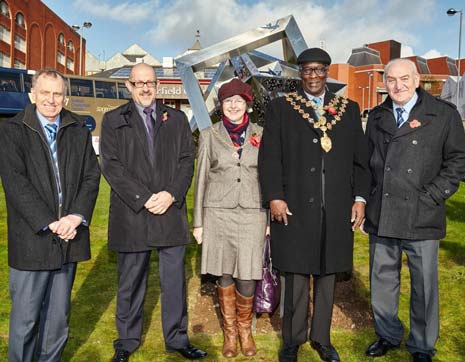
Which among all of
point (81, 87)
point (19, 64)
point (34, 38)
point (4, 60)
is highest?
point (34, 38)

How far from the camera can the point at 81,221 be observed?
9.11ft

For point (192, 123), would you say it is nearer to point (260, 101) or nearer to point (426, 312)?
point (260, 101)

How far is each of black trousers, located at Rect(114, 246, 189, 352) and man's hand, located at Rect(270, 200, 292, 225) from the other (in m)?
0.79

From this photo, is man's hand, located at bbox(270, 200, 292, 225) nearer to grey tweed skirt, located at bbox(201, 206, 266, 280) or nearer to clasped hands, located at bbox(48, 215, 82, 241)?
grey tweed skirt, located at bbox(201, 206, 266, 280)

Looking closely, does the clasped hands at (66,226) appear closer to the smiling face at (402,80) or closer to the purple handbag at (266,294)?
the purple handbag at (266,294)

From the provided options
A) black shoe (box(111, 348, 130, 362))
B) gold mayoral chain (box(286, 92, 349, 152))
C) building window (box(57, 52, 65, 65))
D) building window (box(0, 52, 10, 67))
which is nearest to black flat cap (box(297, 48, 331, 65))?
gold mayoral chain (box(286, 92, 349, 152))

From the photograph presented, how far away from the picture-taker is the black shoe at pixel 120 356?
327 cm

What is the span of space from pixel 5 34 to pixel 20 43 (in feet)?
11.4

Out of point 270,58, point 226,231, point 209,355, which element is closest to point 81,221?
point 226,231

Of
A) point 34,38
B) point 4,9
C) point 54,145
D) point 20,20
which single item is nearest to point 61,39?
point 34,38

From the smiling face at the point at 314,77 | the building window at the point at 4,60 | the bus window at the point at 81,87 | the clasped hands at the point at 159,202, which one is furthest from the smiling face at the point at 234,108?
the building window at the point at 4,60

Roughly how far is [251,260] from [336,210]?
2.40 ft

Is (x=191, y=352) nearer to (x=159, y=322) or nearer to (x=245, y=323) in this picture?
(x=245, y=323)

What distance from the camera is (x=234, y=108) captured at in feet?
10.9
